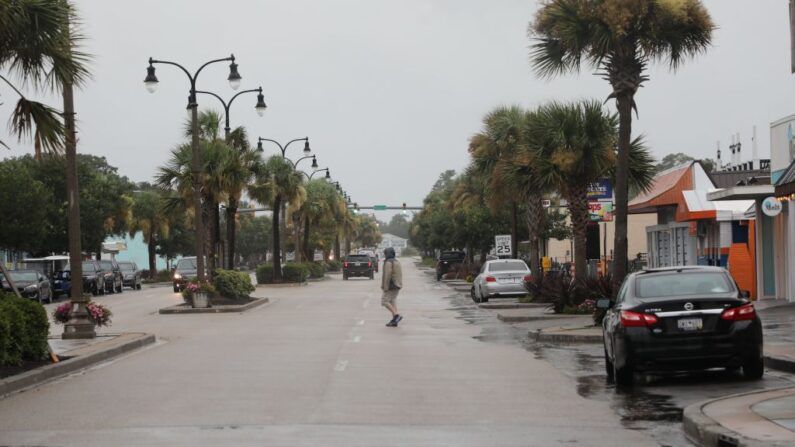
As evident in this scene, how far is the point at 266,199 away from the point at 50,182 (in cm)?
2244

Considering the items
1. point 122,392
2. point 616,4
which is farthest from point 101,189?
point 122,392

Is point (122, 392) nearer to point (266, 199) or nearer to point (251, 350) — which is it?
point (251, 350)

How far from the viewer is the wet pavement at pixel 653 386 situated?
1125 centimetres

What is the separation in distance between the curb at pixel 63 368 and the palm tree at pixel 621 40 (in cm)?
1067

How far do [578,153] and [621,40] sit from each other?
6.78 metres

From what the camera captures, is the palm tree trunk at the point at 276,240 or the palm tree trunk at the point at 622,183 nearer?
the palm tree trunk at the point at 622,183

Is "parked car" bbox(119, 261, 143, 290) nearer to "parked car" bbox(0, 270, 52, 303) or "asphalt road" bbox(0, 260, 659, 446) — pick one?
"parked car" bbox(0, 270, 52, 303)

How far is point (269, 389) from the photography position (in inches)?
555

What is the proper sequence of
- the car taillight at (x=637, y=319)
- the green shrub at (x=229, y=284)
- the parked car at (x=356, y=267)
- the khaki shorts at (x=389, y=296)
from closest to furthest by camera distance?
1. the car taillight at (x=637, y=319)
2. the khaki shorts at (x=389, y=296)
3. the green shrub at (x=229, y=284)
4. the parked car at (x=356, y=267)

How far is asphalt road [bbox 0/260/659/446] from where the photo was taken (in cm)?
1035

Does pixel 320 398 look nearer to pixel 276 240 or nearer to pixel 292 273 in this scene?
pixel 276 240

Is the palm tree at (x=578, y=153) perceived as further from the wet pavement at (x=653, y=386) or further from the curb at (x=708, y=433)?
the curb at (x=708, y=433)

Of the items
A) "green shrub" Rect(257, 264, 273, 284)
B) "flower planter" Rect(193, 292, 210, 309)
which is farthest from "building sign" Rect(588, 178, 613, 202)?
"green shrub" Rect(257, 264, 273, 284)

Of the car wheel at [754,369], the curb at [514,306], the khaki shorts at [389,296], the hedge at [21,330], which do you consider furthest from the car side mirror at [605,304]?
the curb at [514,306]
